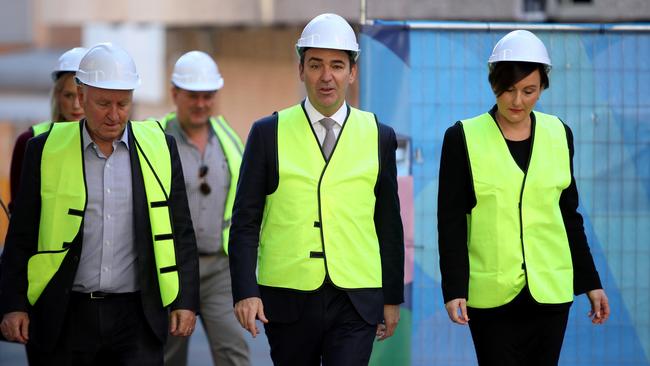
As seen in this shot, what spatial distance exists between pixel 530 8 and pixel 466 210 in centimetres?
512

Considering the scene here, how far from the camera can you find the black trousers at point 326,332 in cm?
557

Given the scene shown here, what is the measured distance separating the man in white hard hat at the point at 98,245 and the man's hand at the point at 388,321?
0.82 meters

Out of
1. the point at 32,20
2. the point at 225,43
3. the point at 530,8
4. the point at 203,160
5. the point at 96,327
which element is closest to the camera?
the point at 96,327

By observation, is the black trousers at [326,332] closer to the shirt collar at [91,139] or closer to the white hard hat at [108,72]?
the shirt collar at [91,139]

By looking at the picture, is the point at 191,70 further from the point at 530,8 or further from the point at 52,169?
the point at 530,8

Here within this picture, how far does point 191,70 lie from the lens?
8.26 m

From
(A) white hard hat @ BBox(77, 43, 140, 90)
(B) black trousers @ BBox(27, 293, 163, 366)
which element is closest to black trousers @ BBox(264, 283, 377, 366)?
(B) black trousers @ BBox(27, 293, 163, 366)

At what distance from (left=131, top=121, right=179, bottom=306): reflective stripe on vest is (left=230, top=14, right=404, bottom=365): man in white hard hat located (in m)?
0.27

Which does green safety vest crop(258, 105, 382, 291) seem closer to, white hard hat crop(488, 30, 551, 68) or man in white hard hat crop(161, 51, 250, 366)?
white hard hat crop(488, 30, 551, 68)

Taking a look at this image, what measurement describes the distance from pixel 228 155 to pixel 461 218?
103 inches

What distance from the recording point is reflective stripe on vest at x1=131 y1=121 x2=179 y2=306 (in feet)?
18.6

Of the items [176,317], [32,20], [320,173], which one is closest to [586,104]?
[320,173]

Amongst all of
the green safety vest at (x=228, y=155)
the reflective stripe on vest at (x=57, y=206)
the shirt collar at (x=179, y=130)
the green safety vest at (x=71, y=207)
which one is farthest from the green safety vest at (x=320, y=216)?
the shirt collar at (x=179, y=130)

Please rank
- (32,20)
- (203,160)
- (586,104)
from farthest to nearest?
(32,20), (203,160), (586,104)
